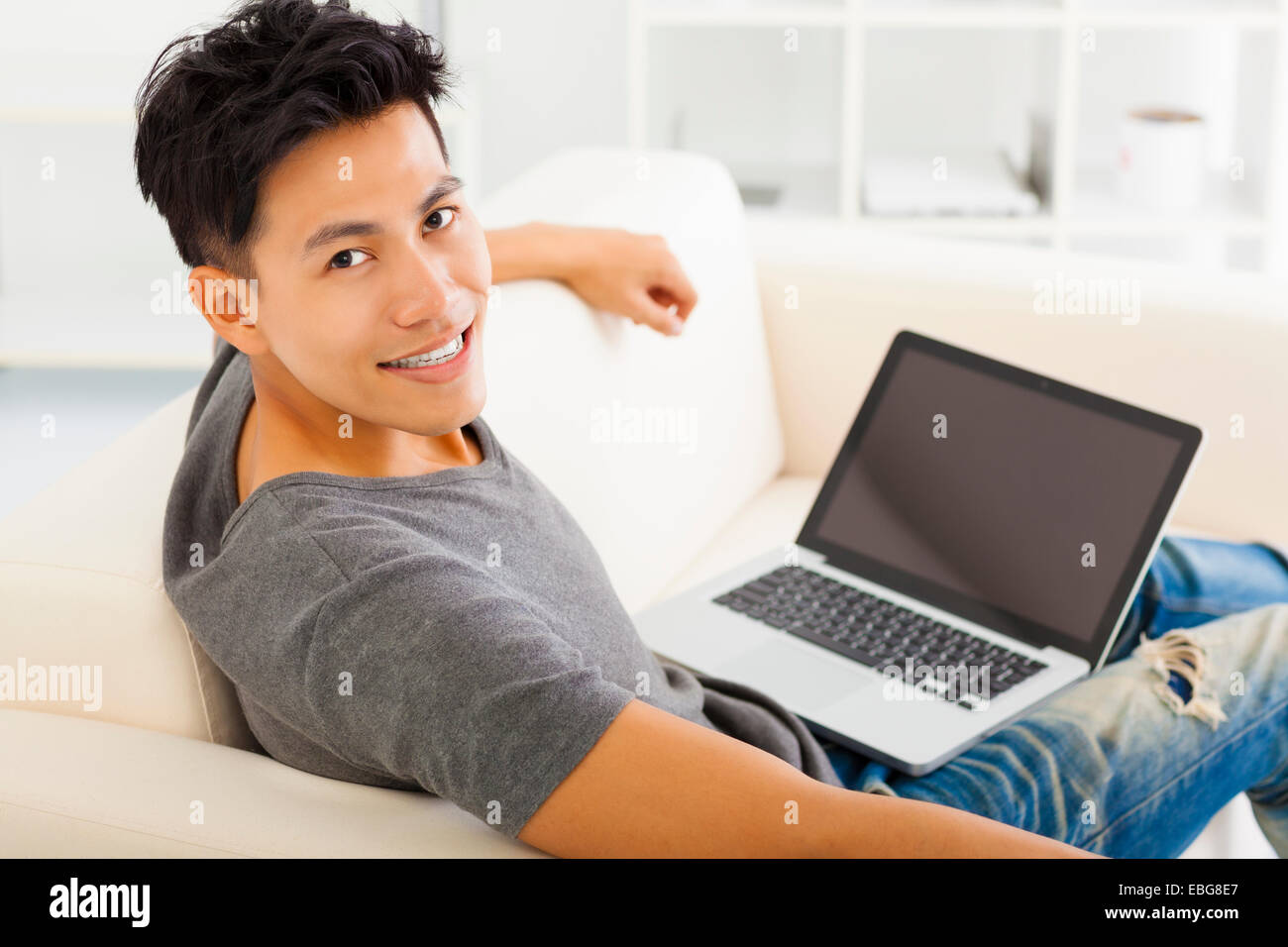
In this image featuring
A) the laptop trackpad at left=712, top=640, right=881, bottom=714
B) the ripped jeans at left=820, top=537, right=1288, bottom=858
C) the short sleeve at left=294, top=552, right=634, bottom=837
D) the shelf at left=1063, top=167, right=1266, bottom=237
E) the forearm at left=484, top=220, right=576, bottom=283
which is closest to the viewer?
the short sleeve at left=294, top=552, right=634, bottom=837

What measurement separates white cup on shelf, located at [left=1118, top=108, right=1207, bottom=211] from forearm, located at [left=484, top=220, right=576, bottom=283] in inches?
68.4

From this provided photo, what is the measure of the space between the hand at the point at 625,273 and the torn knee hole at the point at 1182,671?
54 cm

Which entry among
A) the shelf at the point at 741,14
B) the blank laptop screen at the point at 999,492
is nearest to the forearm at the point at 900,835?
the blank laptop screen at the point at 999,492

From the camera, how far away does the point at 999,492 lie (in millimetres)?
1382

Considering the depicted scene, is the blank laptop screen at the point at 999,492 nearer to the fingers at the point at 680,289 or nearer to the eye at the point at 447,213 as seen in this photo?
the fingers at the point at 680,289

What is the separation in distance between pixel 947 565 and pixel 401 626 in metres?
0.72

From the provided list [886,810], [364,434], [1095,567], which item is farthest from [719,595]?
[886,810]

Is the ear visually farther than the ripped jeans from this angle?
No

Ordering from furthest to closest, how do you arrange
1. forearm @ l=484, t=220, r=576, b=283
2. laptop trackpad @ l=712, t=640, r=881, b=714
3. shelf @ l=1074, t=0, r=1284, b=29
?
shelf @ l=1074, t=0, r=1284, b=29 → forearm @ l=484, t=220, r=576, b=283 → laptop trackpad @ l=712, t=640, r=881, b=714

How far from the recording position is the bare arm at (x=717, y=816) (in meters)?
0.78

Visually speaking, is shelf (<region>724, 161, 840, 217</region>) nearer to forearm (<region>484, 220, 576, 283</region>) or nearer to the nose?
forearm (<region>484, 220, 576, 283</region>)

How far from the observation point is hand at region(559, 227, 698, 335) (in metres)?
1.39

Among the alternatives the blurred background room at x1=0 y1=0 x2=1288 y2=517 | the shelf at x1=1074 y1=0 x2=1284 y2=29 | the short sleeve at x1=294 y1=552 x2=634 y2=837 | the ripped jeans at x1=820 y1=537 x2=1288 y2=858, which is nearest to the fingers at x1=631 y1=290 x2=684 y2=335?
the ripped jeans at x1=820 y1=537 x2=1288 y2=858

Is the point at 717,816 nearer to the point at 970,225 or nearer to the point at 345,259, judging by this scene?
the point at 345,259
